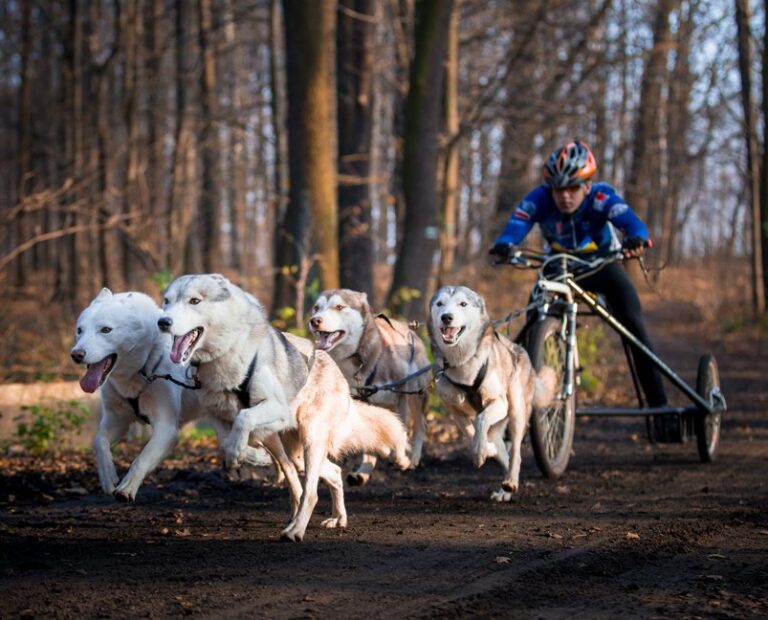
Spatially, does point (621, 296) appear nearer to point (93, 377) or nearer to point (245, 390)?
point (245, 390)

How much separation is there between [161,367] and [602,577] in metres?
2.75

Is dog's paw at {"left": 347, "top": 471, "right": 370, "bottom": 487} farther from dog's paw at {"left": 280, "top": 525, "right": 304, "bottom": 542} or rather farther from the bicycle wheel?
dog's paw at {"left": 280, "top": 525, "right": 304, "bottom": 542}

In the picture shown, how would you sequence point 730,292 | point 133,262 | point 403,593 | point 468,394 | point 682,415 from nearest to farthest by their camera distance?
point 403,593 → point 468,394 → point 682,415 → point 133,262 → point 730,292

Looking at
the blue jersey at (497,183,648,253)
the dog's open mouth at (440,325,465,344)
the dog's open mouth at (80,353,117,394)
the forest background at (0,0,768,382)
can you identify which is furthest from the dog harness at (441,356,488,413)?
the forest background at (0,0,768,382)

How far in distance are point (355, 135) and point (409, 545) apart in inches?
546

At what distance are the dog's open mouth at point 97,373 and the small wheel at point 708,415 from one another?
5040 mm

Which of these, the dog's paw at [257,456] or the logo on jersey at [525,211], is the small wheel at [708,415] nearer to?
the logo on jersey at [525,211]

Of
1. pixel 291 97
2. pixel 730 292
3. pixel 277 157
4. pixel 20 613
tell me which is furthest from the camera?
pixel 730 292

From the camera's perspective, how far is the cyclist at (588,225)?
7957mm

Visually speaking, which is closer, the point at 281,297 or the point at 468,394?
the point at 468,394

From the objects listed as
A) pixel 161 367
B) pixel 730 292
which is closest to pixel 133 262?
pixel 730 292

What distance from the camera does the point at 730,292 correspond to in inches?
1161

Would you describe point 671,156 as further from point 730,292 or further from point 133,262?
point 133,262

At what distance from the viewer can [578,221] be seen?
8297 millimetres
